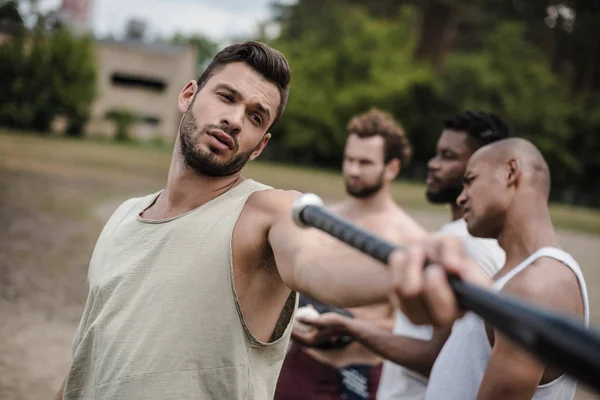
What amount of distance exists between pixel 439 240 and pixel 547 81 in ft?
151

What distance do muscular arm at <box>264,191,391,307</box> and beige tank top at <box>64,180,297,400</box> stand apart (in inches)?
7.3

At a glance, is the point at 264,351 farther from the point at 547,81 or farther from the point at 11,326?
the point at 547,81

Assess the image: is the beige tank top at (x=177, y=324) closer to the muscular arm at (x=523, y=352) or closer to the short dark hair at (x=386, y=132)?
the muscular arm at (x=523, y=352)

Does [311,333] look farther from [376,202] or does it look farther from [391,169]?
[391,169]

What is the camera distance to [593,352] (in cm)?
85

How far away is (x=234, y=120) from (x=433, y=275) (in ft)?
4.14

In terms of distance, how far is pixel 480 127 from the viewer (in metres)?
4.16

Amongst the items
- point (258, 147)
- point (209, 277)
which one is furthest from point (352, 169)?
point (209, 277)

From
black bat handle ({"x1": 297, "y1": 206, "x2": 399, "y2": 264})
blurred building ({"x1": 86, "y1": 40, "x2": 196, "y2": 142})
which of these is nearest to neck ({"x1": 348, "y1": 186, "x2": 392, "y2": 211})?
black bat handle ({"x1": 297, "y1": 206, "x2": 399, "y2": 264})

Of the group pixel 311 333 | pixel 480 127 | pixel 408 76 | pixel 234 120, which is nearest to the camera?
pixel 234 120

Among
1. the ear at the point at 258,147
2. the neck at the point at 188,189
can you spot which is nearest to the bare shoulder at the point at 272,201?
the neck at the point at 188,189

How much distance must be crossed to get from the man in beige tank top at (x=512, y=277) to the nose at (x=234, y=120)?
94 cm

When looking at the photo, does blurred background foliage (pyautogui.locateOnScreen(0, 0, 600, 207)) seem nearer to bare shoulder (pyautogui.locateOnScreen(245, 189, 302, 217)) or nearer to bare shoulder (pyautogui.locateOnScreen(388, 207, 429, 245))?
bare shoulder (pyautogui.locateOnScreen(388, 207, 429, 245))

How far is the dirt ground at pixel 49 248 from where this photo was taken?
6547 mm
